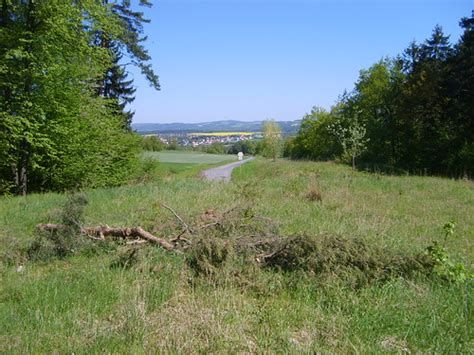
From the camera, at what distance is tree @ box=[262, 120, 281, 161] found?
59500 millimetres

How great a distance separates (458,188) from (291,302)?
14.4 metres

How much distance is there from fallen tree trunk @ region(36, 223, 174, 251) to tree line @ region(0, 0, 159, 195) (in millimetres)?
10816

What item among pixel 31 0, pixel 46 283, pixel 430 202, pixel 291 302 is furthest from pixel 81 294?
pixel 31 0

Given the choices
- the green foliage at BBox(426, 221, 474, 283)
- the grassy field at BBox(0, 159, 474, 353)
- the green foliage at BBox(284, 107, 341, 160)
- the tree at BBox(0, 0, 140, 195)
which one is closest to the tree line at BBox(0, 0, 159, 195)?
the tree at BBox(0, 0, 140, 195)

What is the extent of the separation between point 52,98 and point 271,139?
152 ft

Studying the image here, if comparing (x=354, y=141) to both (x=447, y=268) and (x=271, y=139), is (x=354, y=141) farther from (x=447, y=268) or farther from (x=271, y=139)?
(x=271, y=139)

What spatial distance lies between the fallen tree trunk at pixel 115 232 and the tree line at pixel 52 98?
1082cm

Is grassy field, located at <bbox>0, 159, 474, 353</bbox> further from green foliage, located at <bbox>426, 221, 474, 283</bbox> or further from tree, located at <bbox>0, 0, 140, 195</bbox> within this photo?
tree, located at <bbox>0, 0, 140, 195</bbox>

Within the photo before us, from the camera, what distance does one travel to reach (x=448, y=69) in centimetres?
2967

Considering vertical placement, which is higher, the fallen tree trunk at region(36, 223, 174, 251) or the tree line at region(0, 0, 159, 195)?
the tree line at region(0, 0, 159, 195)

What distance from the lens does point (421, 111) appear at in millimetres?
30844

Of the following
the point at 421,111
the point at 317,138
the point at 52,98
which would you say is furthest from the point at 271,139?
the point at 52,98

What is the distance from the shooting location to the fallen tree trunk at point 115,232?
6.12 m

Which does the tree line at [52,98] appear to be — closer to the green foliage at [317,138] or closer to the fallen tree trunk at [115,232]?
the fallen tree trunk at [115,232]
